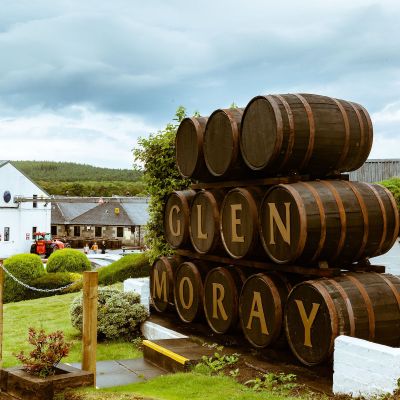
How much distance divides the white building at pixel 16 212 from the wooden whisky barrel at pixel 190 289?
42.9m

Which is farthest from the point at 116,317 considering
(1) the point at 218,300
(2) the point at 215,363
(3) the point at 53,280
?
(3) the point at 53,280

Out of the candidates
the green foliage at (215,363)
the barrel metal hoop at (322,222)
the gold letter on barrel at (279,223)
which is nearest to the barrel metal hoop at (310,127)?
the barrel metal hoop at (322,222)

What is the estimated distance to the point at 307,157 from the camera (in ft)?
24.5

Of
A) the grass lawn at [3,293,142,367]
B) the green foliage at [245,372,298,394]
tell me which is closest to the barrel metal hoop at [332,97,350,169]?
the green foliage at [245,372,298,394]

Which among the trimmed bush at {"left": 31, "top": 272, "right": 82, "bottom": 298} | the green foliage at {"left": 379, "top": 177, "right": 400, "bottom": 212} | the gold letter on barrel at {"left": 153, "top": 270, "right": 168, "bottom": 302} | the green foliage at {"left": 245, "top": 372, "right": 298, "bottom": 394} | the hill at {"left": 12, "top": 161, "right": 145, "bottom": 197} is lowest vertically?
the trimmed bush at {"left": 31, "top": 272, "right": 82, "bottom": 298}

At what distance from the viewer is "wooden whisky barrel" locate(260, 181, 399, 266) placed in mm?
6816

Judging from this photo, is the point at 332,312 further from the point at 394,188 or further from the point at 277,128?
the point at 394,188

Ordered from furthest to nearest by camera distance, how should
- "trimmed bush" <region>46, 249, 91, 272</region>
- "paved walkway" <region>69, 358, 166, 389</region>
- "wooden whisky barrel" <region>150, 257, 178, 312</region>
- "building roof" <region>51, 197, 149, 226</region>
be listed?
"building roof" <region>51, 197, 149, 226</region> → "trimmed bush" <region>46, 249, 91, 272</region> → "wooden whisky barrel" <region>150, 257, 178, 312</region> → "paved walkway" <region>69, 358, 166, 389</region>

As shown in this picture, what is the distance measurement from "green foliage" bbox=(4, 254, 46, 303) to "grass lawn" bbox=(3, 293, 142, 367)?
6621 mm

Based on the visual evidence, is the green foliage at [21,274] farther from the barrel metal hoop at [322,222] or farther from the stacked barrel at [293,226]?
the barrel metal hoop at [322,222]

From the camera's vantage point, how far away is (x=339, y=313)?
6.46 metres

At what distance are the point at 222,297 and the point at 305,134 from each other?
2818mm

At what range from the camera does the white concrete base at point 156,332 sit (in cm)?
951

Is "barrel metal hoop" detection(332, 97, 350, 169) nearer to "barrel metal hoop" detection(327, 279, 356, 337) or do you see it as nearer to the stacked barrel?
the stacked barrel
